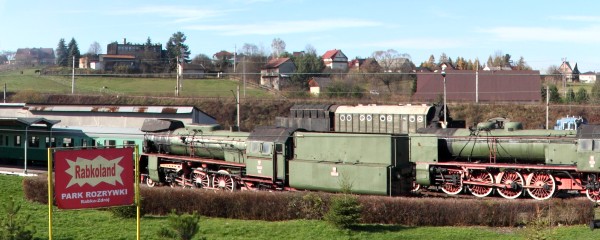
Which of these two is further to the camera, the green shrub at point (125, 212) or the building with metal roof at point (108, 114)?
the building with metal roof at point (108, 114)

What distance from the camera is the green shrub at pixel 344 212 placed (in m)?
22.5

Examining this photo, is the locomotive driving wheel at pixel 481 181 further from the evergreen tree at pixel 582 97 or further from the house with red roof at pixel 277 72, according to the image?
the house with red roof at pixel 277 72

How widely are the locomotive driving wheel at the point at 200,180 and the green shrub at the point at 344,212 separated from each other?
456 inches

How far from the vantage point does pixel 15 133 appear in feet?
156

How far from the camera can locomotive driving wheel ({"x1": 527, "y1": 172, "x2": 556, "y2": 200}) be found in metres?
28.3

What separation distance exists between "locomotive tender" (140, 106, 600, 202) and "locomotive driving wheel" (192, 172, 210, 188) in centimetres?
5

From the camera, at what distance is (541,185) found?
28469 mm

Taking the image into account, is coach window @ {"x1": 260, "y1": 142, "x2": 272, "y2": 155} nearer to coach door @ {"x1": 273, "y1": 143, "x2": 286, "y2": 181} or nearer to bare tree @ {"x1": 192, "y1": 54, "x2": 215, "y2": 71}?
coach door @ {"x1": 273, "y1": 143, "x2": 286, "y2": 181}

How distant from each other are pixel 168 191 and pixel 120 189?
34.3ft

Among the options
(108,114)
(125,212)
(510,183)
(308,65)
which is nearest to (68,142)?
(108,114)

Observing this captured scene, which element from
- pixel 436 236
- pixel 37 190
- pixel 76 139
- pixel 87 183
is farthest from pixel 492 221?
pixel 76 139

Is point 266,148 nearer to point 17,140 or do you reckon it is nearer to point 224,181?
point 224,181

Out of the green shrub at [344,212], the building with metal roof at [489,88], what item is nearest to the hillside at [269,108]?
the building with metal roof at [489,88]

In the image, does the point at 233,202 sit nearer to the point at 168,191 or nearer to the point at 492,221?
the point at 168,191
